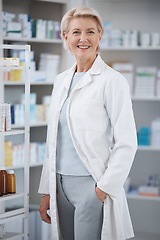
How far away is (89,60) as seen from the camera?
2156mm

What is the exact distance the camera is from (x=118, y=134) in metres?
1.99

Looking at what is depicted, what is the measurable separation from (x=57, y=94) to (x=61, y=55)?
90.1 inches

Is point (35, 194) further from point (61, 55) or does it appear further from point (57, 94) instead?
point (57, 94)

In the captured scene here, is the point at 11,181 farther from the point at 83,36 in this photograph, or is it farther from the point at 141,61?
the point at 141,61

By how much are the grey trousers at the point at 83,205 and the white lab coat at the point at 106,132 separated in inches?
1.5

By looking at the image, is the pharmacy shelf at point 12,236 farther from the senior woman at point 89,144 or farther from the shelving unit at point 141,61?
the shelving unit at point 141,61

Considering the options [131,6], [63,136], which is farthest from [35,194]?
[63,136]

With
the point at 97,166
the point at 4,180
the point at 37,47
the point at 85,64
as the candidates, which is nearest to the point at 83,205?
the point at 97,166

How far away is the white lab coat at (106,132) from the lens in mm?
1992

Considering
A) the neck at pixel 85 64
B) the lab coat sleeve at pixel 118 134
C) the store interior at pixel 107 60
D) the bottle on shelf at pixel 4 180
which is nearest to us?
the lab coat sleeve at pixel 118 134

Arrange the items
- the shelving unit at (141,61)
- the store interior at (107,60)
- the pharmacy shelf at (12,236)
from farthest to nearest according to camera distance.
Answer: the shelving unit at (141,61) → the store interior at (107,60) → the pharmacy shelf at (12,236)

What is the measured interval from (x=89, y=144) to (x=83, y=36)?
0.54 meters

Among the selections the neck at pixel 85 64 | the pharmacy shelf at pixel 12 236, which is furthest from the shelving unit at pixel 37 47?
the neck at pixel 85 64

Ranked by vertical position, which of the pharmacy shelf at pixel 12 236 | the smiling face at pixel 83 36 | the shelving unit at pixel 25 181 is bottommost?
the pharmacy shelf at pixel 12 236
